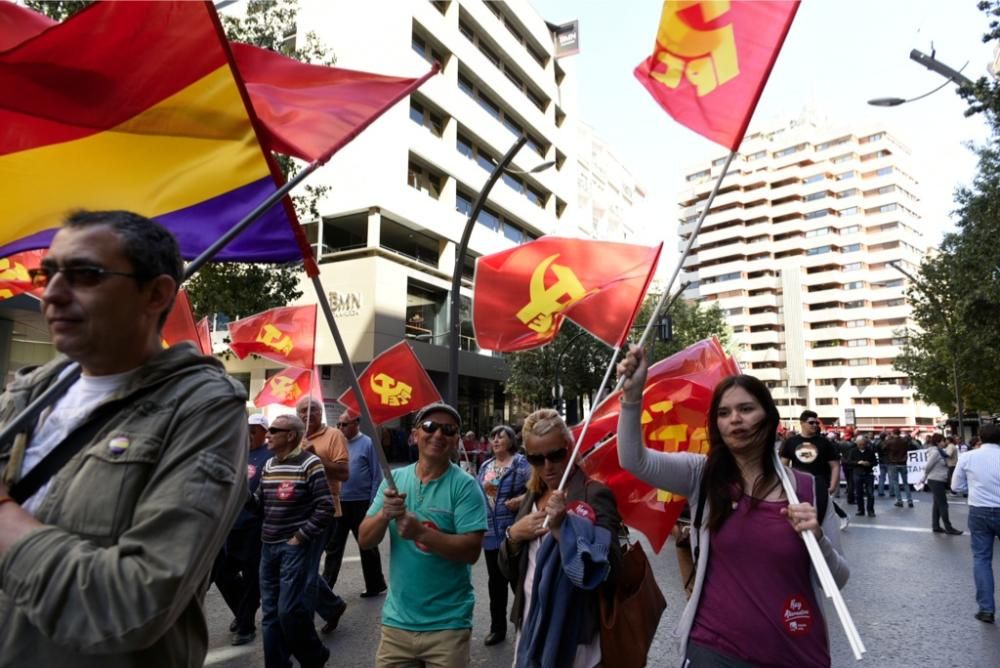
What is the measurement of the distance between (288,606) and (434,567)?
5.63 ft

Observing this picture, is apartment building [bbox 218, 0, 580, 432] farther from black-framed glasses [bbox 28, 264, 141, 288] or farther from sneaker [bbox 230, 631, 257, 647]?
black-framed glasses [bbox 28, 264, 141, 288]

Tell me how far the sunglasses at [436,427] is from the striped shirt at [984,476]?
6018mm

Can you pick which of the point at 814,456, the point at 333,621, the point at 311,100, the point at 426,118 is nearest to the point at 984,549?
the point at 814,456

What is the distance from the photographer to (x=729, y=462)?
2684 millimetres

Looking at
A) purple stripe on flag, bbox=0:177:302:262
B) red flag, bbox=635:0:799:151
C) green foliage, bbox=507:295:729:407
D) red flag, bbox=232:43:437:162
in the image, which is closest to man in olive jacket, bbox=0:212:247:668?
purple stripe on flag, bbox=0:177:302:262

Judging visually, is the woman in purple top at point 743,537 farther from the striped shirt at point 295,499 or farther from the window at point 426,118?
the window at point 426,118

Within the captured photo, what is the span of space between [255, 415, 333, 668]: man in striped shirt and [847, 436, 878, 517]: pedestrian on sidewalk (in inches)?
495

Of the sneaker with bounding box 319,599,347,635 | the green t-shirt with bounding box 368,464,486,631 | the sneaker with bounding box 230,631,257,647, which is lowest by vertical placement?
the sneaker with bounding box 230,631,257,647

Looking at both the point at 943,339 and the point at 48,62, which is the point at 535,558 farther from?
the point at 943,339

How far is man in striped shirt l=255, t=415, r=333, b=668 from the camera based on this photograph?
443 cm

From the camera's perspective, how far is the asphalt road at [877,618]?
511 cm

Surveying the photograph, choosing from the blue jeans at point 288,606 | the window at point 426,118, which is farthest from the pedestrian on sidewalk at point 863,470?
the window at point 426,118

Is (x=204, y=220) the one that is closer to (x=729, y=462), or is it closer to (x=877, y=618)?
(x=729, y=462)

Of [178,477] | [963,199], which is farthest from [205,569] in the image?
[963,199]
